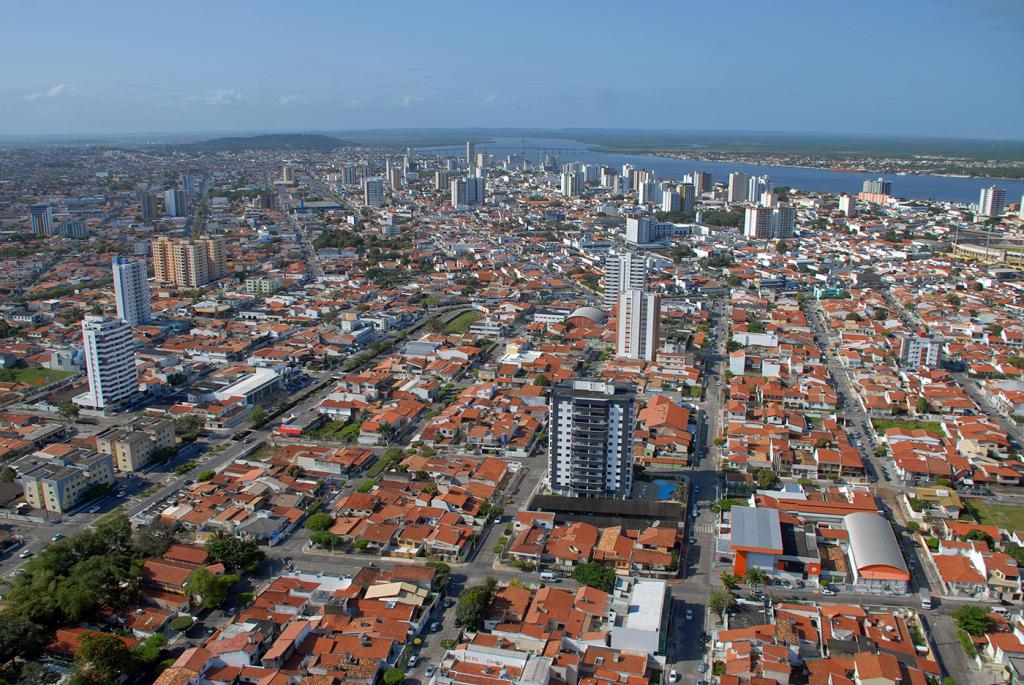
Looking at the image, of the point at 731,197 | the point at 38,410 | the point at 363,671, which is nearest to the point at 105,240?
the point at 38,410

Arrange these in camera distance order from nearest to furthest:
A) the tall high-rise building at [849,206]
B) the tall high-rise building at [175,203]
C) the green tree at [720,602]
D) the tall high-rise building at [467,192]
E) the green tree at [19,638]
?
the green tree at [19,638], the green tree at [720,602], the tall high-rise building at [175,203], the tall high-rise building at [849,206], the tall high-rise building at [467,192]

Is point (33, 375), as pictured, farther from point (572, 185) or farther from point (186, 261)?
point (572, 185)

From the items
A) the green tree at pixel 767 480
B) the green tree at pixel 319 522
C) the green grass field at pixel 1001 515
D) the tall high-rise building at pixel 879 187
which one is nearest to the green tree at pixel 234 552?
the green tree at pixel 319 522

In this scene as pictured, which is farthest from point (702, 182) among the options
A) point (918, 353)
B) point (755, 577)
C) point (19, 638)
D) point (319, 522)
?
point (19, 638)

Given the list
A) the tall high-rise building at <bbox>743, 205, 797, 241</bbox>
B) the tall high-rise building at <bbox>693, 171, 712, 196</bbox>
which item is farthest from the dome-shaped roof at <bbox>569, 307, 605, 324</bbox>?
the tall high-rise building at <bbox>693, 171, 712, 196</bbox>

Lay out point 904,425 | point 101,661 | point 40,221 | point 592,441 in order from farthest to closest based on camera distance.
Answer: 1. point 40,221
2. point 904,425
3. point 592,441
4. point 101,661

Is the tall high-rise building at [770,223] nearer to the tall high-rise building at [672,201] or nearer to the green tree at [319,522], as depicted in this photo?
the tall high-rise building at [672,201]
